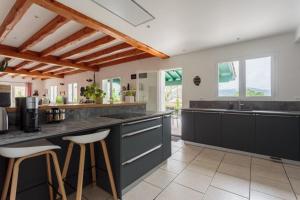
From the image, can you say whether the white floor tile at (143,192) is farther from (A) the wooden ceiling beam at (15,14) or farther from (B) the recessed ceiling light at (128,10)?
(A) the wooden ceiling beam at (15,14)

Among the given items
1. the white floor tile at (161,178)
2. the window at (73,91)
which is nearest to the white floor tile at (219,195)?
the white floor tile at (161,178)

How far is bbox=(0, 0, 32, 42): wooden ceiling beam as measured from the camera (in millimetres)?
1934

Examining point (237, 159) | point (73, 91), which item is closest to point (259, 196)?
point (237, 159)

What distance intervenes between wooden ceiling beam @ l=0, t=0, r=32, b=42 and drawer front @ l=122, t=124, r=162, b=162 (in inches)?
84.7

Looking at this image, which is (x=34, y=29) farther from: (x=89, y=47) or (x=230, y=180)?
(x=230, y=180)

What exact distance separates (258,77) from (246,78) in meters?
0.22

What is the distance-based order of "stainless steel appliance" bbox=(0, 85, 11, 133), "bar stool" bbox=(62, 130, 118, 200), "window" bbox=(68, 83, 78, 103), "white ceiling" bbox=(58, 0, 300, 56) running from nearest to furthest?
"stainless steel appliance" bbox=(0, 85, 11, 133)
"bar stool" bbox=(62, 130, 118, 200)
"white ceiling" bbox=(58, 0, 300, 56)
"window" bbox=(68, 83, 78, 103)

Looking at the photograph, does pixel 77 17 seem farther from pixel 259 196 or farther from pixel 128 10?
pixel 259 196

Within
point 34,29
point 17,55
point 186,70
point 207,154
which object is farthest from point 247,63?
point 17,55

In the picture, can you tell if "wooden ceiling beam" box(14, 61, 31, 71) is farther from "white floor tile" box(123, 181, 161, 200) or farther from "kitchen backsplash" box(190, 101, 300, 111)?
"kitchen backsplash" box(190, 101, 300, 111)

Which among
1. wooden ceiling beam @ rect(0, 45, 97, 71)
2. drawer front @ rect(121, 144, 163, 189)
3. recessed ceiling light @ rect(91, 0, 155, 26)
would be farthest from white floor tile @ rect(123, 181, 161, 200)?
wooden ceiling beam @ rect(0, 45, 97, 71)

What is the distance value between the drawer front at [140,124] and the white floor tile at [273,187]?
156 centimetres

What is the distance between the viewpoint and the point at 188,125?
364cm

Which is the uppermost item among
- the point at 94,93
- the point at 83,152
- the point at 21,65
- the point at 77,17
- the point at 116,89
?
the point at 21,65
